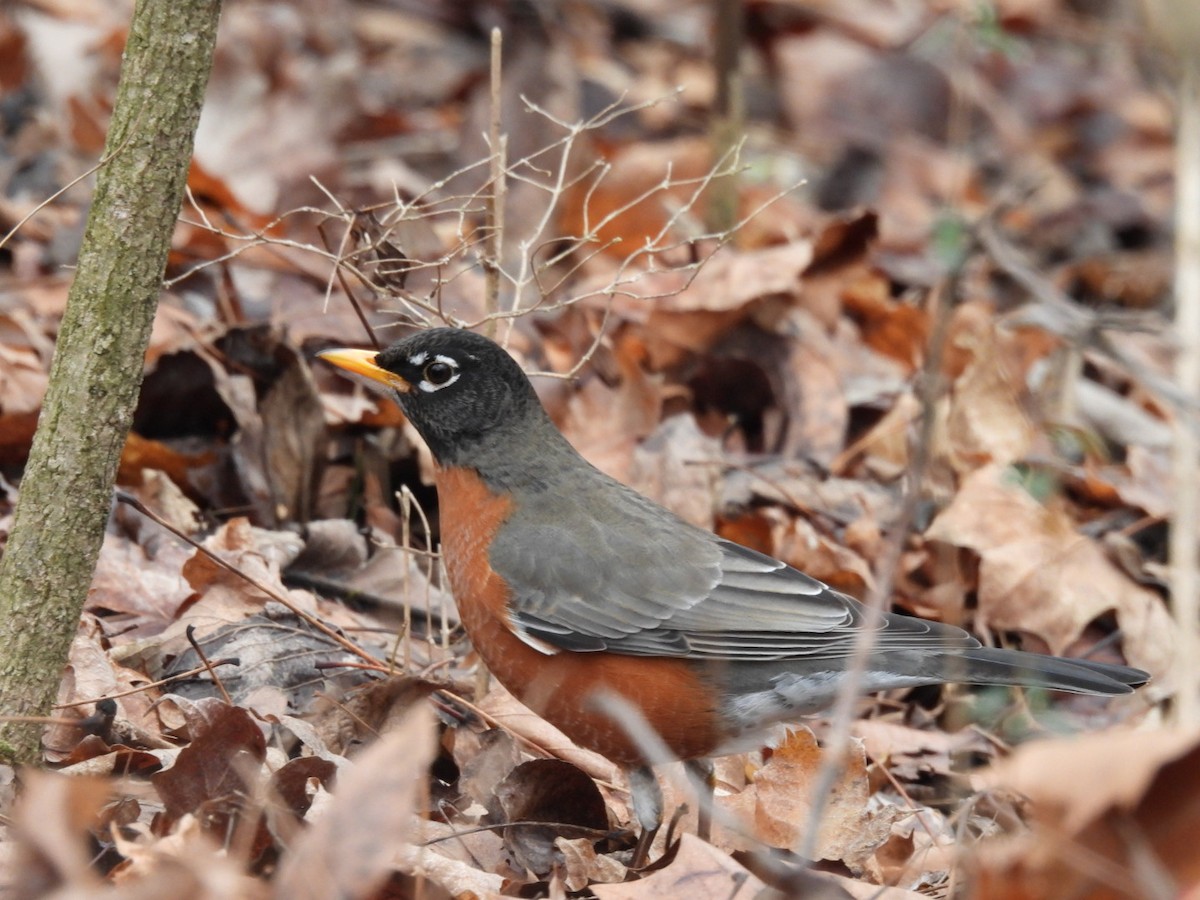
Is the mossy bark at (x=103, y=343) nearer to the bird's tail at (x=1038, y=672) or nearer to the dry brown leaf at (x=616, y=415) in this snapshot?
the bird's tail at (x=1038, y=672)

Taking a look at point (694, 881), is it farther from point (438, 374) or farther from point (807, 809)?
point (438, 374)

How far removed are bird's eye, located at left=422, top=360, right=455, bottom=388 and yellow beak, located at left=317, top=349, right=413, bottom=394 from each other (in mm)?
69

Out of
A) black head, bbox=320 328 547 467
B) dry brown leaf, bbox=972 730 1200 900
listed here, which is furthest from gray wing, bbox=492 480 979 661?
dry brown leaf, bbox=972 730 1200 900

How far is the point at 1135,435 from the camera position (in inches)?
260

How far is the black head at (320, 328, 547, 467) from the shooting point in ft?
14.4

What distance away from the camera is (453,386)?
14.5 feet

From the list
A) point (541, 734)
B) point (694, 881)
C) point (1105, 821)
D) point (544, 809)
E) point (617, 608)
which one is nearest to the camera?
point (1105, 821)

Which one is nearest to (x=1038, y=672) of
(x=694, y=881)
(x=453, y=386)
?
(x=694, y=881)

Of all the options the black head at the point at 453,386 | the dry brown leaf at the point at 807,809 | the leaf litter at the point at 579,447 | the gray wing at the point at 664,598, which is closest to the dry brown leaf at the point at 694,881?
the leaf litter at the point at 579,447

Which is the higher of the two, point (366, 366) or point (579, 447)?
point (366, 366)

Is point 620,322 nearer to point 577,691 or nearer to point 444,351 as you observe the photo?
point 444,351

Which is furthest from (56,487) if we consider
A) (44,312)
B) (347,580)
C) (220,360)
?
(44,312)

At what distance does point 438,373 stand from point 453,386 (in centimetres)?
6

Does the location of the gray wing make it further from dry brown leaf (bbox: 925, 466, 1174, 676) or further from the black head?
dry brown leaf (bbox: 925, 466, 1174, 676)
